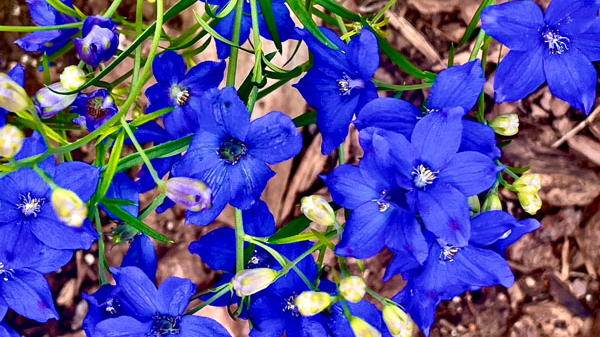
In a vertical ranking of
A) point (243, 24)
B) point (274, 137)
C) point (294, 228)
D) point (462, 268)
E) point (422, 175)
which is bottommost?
point (462, 268)

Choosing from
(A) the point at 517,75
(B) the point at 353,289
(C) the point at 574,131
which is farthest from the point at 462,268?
(C) the point at 574,131

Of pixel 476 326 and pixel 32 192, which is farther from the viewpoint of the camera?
pixel 476 326

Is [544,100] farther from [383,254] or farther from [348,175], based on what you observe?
[348,175]

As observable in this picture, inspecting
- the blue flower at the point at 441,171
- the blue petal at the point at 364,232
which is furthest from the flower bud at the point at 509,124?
the blue petal at the point at 364,232

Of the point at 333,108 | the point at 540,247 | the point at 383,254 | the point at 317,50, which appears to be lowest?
the point at 540,247

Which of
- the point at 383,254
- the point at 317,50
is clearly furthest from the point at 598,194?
the point at 317,50

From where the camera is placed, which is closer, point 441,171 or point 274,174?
point 441,171

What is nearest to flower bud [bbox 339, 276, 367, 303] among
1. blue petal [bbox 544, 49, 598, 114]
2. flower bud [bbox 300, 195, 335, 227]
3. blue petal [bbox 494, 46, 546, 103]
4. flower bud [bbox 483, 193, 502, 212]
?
flower bud [bbox 300, 195, 335, 227]

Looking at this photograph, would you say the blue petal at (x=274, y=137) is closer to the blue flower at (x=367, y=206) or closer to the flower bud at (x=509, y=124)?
the blue flower at (x=367, y=206)

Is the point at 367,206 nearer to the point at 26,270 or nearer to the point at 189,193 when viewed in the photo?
the point at 189,193
